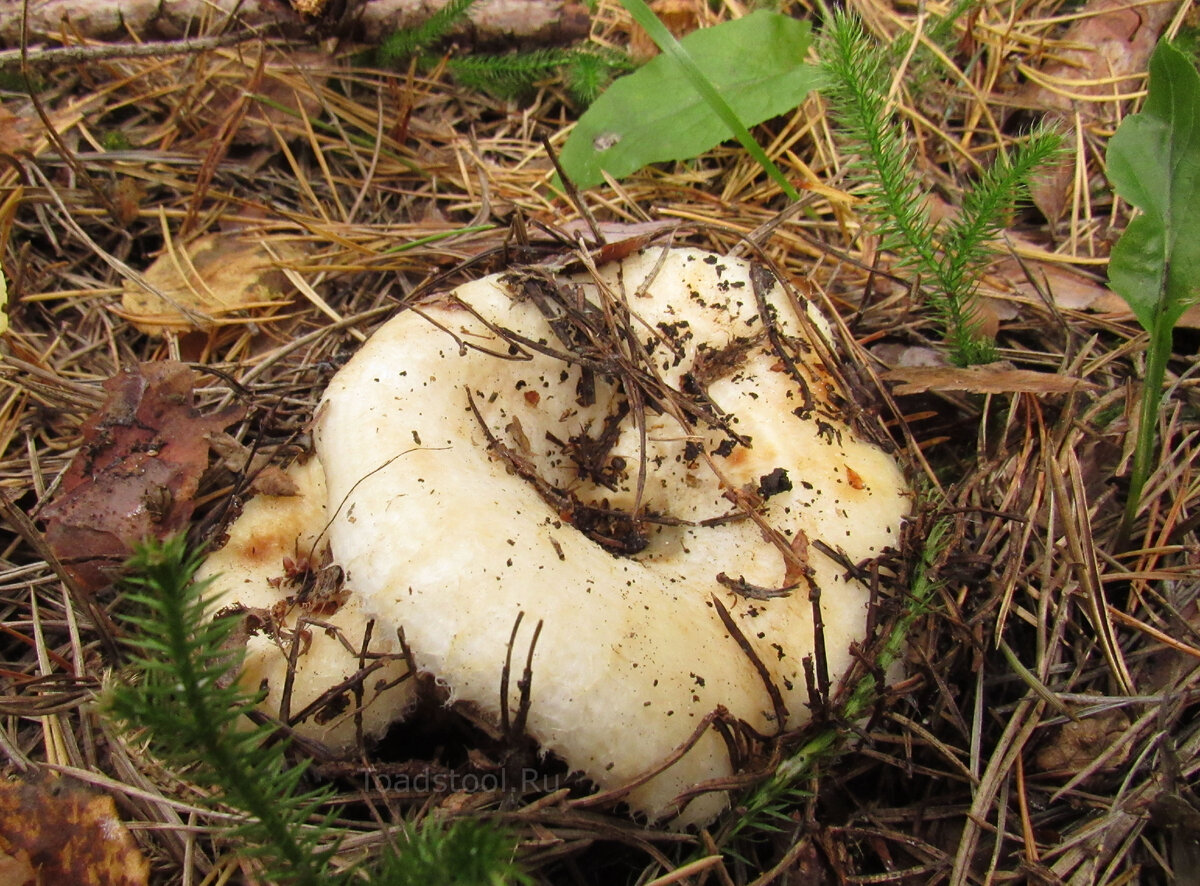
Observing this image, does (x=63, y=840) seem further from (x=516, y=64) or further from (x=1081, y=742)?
(x=516, y=64)

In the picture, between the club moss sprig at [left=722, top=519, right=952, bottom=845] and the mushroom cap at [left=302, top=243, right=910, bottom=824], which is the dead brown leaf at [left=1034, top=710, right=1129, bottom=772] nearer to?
the club moss sprig at [left=722, top=519, right=952, bottom=845]

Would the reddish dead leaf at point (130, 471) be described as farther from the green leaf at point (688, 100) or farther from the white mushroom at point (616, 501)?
the green leaf at point (688, 100)

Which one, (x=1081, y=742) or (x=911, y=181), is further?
(x=911, y=181)


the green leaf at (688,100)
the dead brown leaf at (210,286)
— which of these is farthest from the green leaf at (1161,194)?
the dead brown leaf at (210,286)

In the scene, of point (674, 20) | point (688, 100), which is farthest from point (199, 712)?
point (674, 20)

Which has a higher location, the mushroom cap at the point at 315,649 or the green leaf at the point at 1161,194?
the green leaf at the point at 1161,194

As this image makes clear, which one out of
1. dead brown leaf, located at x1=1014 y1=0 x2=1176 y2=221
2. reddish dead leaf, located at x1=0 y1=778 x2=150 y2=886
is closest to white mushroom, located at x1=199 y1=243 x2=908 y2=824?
reddish dead leaf, located at x1=0 y1=778 x2=150 y2=886
